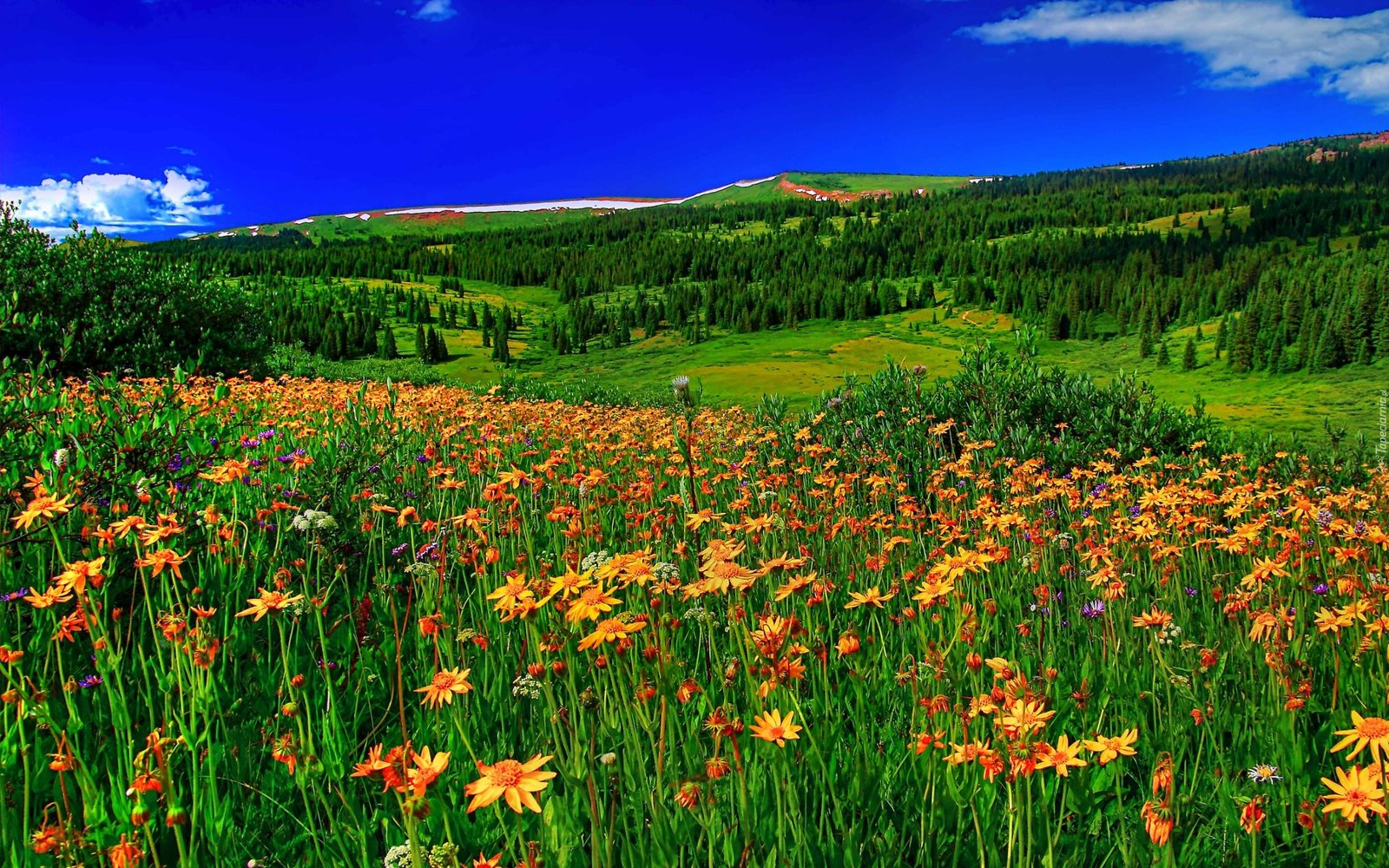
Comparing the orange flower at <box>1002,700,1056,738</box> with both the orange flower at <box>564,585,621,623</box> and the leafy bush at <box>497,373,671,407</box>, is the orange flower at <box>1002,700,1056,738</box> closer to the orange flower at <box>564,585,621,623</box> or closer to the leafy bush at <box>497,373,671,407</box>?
the orange flower at <box>564,585,621,623</box>

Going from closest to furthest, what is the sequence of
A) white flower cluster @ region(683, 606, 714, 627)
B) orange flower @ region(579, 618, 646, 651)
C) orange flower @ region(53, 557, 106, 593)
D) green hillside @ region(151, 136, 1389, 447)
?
orange flower @ region(579, 618, 646, 651), orange flower @ region(53, 557, 106, 593), white flower cluster @ region(683, 606, 714, 627), green hillside @ region(151, 136, 1389, 447)

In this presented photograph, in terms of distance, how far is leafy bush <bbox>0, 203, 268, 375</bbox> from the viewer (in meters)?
15.8

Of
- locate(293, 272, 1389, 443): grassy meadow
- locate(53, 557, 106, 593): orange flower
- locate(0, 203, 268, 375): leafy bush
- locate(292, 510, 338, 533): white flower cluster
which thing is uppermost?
locate(0, 203, 268, 375): leafy bush

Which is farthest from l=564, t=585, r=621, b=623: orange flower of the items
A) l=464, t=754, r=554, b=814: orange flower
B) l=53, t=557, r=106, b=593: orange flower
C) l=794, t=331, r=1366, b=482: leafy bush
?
l=794, t=331, r=1366, b=482: leafy bush

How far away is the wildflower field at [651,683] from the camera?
192 cm

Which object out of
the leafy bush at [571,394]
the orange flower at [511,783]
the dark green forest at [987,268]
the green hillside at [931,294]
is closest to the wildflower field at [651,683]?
the orange flower at [511,783]

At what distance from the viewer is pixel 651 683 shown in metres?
2.75

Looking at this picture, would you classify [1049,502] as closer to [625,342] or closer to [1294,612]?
[1294,612]

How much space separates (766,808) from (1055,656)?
6.63 feet

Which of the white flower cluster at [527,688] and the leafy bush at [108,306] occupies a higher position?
the leafy bush at [108,306]

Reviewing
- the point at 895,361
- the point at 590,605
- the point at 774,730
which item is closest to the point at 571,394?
the point at 895,361

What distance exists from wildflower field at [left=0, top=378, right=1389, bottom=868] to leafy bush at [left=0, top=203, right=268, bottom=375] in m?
12.7

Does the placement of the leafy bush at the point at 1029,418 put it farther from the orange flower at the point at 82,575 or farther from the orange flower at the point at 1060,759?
the orange flower at the point at 82,575

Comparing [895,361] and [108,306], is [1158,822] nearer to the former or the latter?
[895,361]
